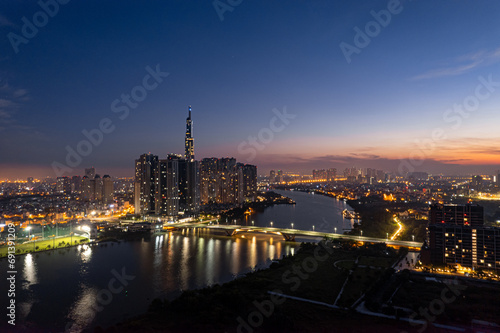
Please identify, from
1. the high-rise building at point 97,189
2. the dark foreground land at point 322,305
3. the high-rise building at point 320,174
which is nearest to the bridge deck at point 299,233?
the dark foreground land at point 322,305

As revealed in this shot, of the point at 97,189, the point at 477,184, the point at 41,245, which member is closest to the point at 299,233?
the point at 41,245

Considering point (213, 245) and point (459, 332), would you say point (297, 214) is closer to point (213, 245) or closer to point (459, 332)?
point (213, 245)

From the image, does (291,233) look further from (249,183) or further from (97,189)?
(97,189)

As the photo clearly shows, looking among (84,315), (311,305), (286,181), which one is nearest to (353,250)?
(311,305)

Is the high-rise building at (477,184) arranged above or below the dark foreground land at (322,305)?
above

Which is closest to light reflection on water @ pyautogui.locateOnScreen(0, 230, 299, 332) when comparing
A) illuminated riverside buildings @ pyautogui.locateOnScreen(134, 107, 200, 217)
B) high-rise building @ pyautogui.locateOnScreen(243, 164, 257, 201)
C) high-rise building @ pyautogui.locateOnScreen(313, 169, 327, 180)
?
illuminated riverside buildings @ pyautogui.locateOnScreen(134, 107, 200, 217)

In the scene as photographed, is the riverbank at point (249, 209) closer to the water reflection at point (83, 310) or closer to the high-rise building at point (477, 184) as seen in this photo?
the water reflection at point (83, 310)

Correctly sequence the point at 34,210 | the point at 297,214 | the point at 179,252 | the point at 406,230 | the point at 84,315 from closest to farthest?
the point at 84,315 → the point at 179,252 → the point at 406,230 → the point at 34,210 → the point at 297,214
